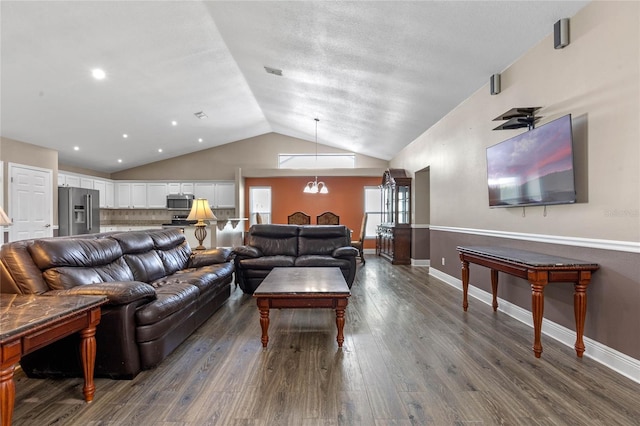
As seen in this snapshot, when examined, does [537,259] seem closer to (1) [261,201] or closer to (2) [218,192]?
(1) [261,201]

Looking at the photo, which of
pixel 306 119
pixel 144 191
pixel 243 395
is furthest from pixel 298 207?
pixel 243 395

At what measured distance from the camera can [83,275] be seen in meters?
2.38

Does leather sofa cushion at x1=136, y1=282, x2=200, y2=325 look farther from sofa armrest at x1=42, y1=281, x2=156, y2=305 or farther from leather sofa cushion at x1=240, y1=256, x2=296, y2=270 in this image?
leather sofa cushion at x1=240, y1=256, x2=296, y2=270

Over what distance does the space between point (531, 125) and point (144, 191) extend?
9214mm

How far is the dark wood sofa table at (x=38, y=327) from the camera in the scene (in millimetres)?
1293

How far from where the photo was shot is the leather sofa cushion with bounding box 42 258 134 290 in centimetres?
220

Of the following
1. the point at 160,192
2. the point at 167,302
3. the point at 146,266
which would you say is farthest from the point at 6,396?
the point at 160,192

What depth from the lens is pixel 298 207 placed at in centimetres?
928

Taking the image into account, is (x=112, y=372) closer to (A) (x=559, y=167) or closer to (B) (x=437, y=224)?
(A) (x=559, y=167)

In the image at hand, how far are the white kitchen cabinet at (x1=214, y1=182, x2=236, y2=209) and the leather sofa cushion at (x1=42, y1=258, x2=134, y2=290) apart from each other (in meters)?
6.26

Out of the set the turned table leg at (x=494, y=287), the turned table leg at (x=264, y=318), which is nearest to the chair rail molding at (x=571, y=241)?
the turned table leg at (x=494, y=287)

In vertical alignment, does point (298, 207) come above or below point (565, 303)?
above

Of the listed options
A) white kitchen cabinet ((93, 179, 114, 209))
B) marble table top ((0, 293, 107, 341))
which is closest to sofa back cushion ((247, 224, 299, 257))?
marble table top ((0, 293, 107, 341))

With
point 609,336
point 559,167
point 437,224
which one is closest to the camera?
point 609,336
